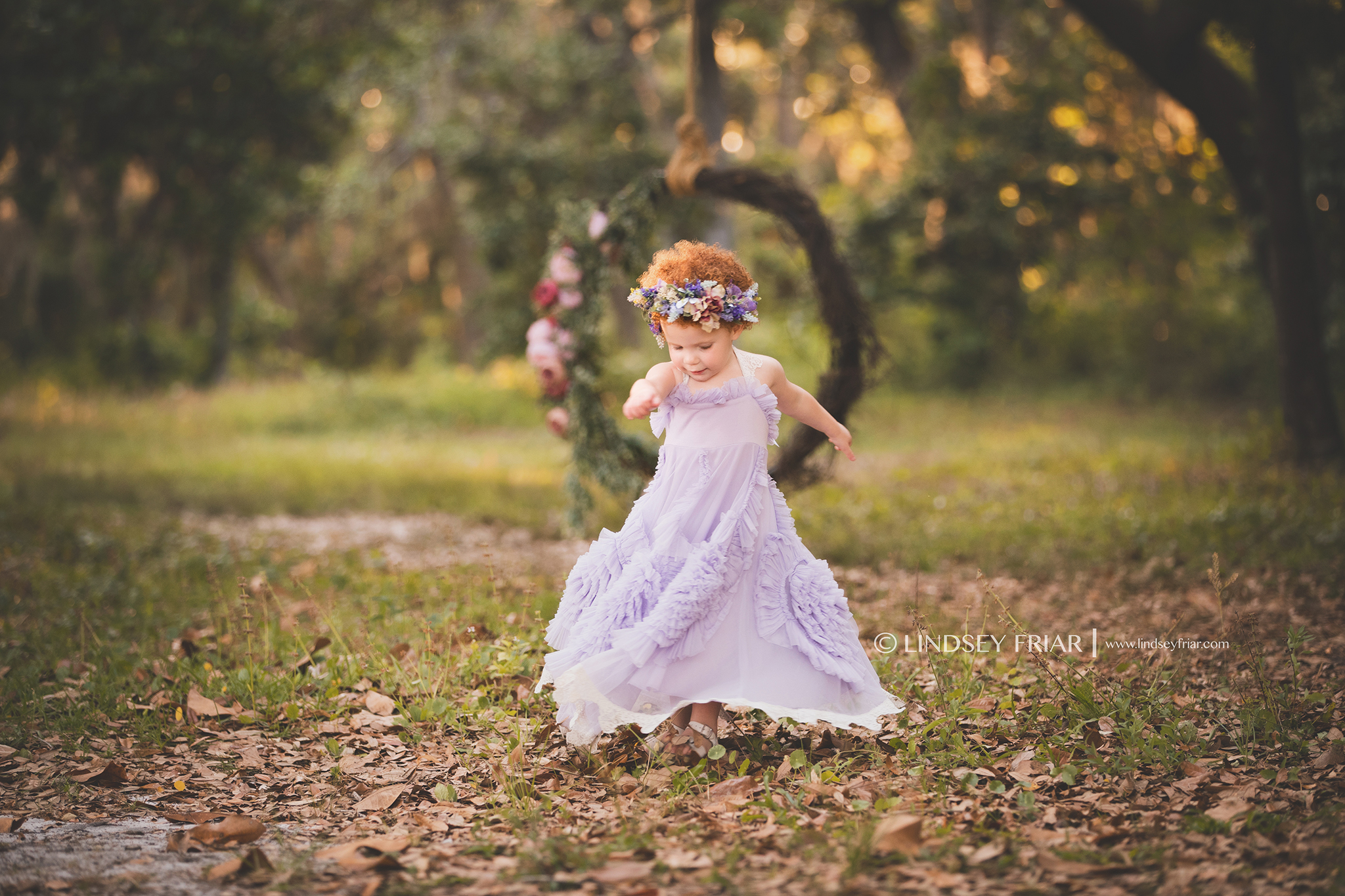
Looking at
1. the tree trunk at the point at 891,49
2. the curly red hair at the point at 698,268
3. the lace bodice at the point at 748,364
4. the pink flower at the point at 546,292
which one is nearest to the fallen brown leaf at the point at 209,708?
the lace bodice at the point at 748,364

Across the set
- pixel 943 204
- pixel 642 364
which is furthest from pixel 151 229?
pixel 943 204

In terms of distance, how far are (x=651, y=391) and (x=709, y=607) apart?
2.49ft

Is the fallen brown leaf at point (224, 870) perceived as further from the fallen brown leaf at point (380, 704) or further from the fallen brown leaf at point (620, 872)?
the fallen brown leaf at point (380, 704)

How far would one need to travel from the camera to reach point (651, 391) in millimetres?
3623

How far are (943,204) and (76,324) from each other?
50.1ft

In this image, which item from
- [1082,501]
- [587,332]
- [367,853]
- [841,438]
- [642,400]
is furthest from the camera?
[1082,501]

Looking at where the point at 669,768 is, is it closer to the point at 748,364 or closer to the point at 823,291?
the point at 748,364

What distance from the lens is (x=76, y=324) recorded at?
19062 mm

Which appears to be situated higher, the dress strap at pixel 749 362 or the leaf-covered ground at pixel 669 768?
the dress strap at pixel 749 362

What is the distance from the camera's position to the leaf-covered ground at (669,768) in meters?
2.91

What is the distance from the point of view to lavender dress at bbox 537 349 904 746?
3475 millimetres

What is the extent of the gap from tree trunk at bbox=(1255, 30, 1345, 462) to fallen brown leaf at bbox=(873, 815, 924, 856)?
7444 mm

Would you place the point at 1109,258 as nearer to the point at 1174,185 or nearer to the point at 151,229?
the point at 1174,185

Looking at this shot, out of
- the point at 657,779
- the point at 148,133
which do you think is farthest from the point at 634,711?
the point at 148,133
